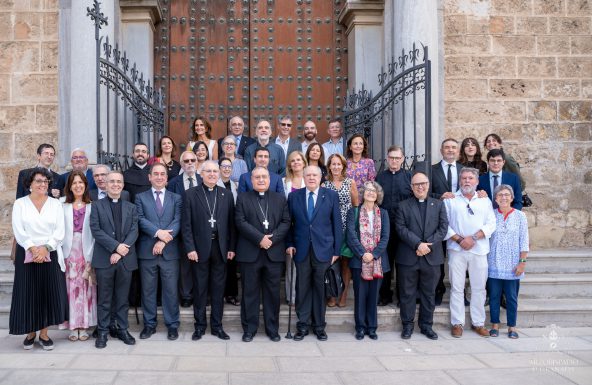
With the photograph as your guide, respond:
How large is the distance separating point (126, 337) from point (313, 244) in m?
1.90

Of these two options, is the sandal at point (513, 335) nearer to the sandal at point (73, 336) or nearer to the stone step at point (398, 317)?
the stone step at point (398, 317)

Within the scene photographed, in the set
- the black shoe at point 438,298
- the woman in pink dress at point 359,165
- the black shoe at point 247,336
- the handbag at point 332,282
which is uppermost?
the woman in pink dress at point 359,165

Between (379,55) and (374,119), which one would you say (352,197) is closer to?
(374,119)

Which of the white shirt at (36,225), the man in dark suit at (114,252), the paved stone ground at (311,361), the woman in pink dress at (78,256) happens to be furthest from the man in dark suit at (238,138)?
the paved stone ground at (311,361)

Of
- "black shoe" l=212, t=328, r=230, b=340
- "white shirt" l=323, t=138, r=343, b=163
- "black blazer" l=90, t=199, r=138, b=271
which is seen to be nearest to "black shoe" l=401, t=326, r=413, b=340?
"black shoe" l=212, t=328, r=230, b=340

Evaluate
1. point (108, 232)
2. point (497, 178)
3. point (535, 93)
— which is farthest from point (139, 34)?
point (535, 93)

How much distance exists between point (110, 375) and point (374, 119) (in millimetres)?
4797

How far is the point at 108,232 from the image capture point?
5.43 metres

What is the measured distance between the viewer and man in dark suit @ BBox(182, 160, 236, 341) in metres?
5.60

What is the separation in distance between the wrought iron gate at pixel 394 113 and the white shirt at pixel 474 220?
105cm

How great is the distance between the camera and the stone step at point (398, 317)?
5902 mm

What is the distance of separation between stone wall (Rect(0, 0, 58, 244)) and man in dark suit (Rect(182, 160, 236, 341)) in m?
3.23

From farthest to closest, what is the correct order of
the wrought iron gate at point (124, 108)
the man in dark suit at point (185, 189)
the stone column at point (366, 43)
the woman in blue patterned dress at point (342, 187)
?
1. the stone column at point (366, 43)
2. the wrought iron gate at point (124, 108)
3. the woman in blue patterned dress at point (342, 187)
4. the man in dark suit at point (185, 189)

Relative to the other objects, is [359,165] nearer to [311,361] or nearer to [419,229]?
[419,229]
